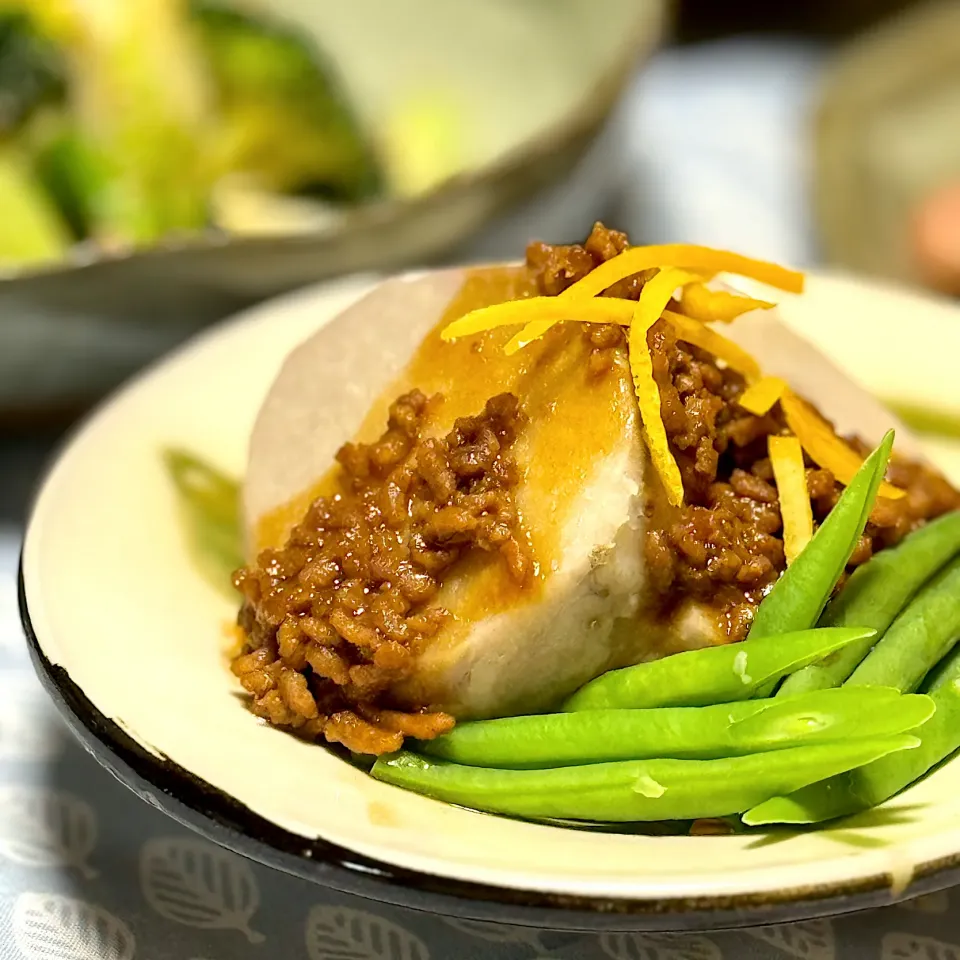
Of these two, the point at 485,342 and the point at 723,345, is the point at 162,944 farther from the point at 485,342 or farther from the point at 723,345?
the point at 723,345

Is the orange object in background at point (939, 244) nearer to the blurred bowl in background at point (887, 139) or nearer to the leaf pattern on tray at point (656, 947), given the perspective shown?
the blurred bowl in background at point (887, 139)

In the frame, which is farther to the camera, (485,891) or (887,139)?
(887,139)

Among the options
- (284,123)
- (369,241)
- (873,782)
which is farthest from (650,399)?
(284,123)

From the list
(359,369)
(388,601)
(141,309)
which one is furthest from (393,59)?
(388,601)

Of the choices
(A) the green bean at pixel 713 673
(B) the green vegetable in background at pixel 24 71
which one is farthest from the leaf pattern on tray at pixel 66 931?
(B) the green vegetable in background at pixel 24 71

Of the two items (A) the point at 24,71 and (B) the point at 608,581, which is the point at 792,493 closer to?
(B) the point at 608,581

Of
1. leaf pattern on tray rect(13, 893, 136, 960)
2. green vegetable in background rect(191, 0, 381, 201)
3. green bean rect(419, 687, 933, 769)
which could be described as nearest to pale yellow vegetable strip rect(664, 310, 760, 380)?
green bean rect(419, 687, 933, 769)
